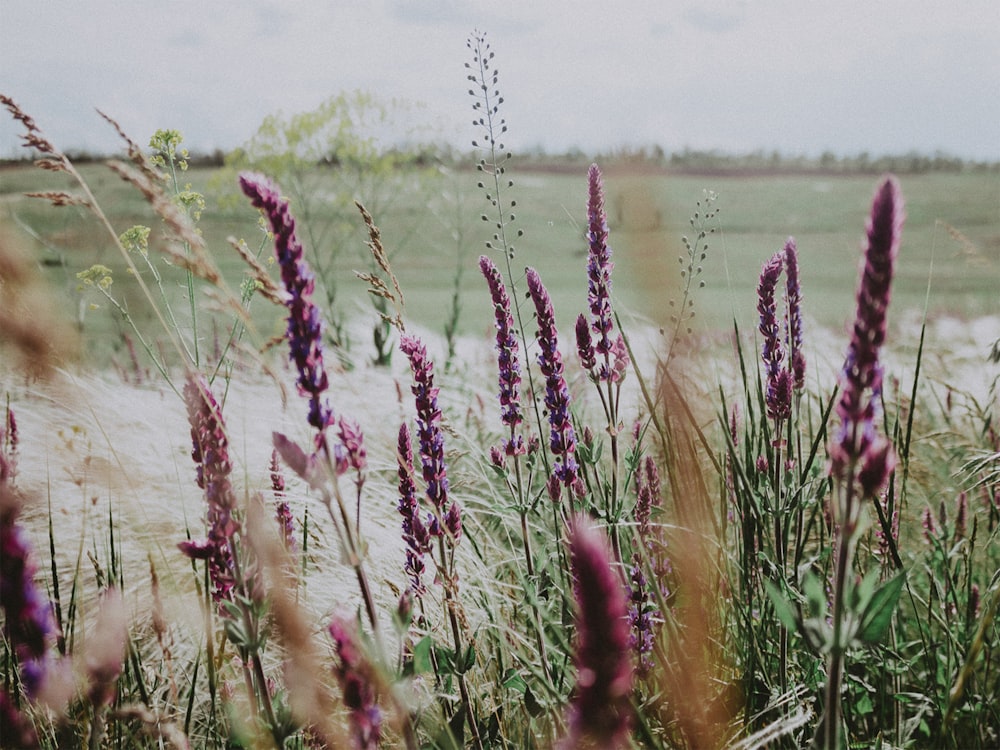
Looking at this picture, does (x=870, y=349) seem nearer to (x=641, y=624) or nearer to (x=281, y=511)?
(x=641, y=624)

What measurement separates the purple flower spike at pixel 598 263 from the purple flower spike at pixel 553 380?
0.55 ft

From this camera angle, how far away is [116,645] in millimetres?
947

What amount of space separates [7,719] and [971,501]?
12.9ft

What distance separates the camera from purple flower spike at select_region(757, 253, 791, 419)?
1.75m

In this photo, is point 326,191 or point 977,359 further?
point 326,191

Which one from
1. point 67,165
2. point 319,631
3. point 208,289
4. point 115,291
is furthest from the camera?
point 115,291

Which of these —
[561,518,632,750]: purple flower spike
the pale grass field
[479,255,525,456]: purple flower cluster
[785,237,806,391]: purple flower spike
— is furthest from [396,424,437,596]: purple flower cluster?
[785,237,806,391]: purple flower spike

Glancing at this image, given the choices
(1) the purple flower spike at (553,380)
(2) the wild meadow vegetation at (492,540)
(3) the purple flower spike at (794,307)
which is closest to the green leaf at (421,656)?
(2) the wild meadow vegetation at (492,540)

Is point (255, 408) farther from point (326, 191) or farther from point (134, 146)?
point (326, 191)

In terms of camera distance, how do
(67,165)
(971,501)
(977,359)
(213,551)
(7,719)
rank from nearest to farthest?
(7,719) < (213,551) < (67,165) < (971,501) < (977,359)

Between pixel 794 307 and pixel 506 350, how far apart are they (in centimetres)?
76

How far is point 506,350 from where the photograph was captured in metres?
1.73

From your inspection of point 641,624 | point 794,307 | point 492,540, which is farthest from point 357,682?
point 492,540

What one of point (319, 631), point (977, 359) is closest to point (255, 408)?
point (319, 631)
